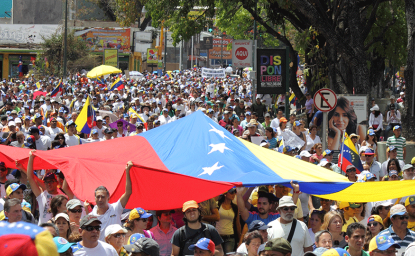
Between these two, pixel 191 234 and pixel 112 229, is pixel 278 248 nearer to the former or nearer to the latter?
pixel 191 234

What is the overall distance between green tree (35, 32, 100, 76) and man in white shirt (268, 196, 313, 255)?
128 feet

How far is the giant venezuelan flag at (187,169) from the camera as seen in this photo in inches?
295

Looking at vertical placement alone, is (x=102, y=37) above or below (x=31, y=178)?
above

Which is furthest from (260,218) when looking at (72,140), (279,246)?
(72,140)

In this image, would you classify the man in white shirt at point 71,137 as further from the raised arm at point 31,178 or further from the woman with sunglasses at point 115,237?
the woman with sunglasses at point 115,237

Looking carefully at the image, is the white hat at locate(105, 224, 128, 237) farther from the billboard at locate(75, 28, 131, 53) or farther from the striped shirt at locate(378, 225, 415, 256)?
the billboard at locate(75, 28, 131, 53)

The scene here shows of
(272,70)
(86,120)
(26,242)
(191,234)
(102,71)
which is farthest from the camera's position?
(102,71)

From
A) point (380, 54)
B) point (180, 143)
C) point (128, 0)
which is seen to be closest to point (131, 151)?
point (180, 143)

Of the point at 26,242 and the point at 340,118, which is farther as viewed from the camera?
the point at 340,118

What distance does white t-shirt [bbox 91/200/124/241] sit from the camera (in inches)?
273

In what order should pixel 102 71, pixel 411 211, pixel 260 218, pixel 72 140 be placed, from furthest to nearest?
pixel 102 71 < pixel 72 140 < pixel 260 218 < pixel 411 211

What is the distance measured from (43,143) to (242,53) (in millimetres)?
10513

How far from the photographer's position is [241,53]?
21609 millimetres

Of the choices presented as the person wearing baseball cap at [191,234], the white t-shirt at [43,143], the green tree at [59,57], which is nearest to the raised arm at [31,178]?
the person wearing baseball cap at [191,234]
